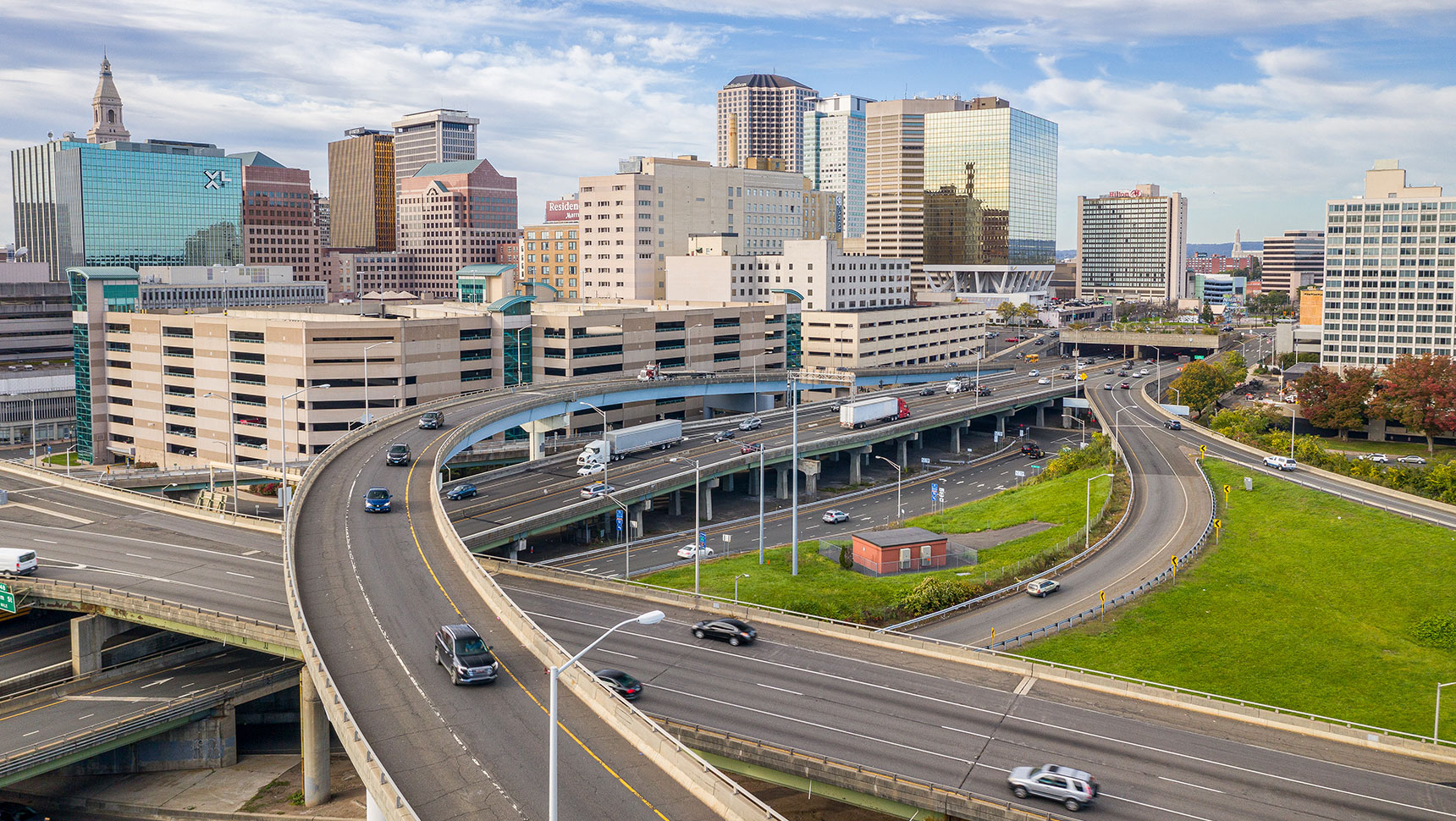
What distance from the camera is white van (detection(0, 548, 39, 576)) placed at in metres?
60.4

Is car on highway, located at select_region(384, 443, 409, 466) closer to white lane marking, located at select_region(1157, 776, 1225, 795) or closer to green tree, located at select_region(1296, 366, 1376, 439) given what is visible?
white lane marking, located at select_region(1157, 776, 1225, 795)

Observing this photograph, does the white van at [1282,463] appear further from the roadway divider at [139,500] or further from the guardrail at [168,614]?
the guardrail at [168,614]

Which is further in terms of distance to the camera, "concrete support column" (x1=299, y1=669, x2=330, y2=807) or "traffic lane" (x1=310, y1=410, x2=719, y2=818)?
"concrete support column" (x1=299, y1=669, x2=330, y2=807)

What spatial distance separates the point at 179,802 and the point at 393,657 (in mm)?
22046

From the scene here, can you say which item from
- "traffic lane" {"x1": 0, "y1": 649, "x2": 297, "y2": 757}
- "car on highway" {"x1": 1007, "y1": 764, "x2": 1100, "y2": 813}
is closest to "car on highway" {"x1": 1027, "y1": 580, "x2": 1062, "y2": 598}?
"car on highway" {"x1": 1007, "y1": 764, "x2": 1100, "y2": 813}

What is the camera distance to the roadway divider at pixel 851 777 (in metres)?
35.9

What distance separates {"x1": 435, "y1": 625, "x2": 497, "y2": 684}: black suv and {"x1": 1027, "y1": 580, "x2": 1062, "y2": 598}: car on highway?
3667 cm

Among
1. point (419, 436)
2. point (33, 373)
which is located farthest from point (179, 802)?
point (33, 373)

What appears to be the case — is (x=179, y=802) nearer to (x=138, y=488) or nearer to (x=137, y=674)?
(x=137, y=674)

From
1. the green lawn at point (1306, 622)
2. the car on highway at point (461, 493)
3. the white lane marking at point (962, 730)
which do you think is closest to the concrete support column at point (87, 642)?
the car on highway at point (461, 493)

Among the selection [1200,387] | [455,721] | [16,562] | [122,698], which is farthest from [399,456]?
[1200,387]

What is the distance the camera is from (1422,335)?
501 ft

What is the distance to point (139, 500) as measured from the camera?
79.5 metres

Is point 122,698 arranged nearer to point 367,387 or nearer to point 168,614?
point 168,614
